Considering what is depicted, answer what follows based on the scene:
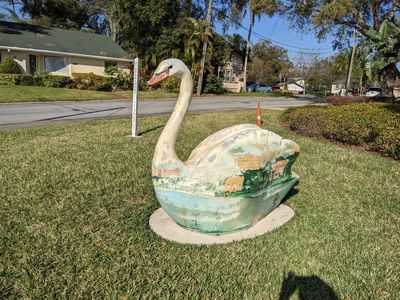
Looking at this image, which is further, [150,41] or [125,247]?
[150,41]

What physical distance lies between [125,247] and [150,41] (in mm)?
30055

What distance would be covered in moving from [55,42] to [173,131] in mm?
27985

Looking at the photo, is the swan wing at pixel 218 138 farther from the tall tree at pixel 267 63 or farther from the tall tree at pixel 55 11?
the tall tree at pixel 267 63

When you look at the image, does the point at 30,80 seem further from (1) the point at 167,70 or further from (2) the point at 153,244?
(2) the point at 153,244

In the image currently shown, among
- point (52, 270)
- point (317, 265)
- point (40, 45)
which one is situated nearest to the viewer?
point (52, 270)

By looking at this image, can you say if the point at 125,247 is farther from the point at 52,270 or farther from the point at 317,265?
the point at 317,265

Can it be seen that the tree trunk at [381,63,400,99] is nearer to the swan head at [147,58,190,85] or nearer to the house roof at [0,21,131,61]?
the swan head at [147,58,190,85]

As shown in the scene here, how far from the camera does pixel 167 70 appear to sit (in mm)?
3520

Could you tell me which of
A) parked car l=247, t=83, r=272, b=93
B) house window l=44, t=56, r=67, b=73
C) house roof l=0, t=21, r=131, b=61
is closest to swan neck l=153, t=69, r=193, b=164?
house roof l=0, t=21, r=131, b=61

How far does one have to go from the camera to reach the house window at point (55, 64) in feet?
89.4

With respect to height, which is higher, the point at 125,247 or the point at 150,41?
the point at 150,41

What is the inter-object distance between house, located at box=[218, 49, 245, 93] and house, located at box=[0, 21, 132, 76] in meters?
12.7

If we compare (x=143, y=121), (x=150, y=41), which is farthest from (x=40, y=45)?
(x=143, y=121)

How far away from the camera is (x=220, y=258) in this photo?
11.3ft
